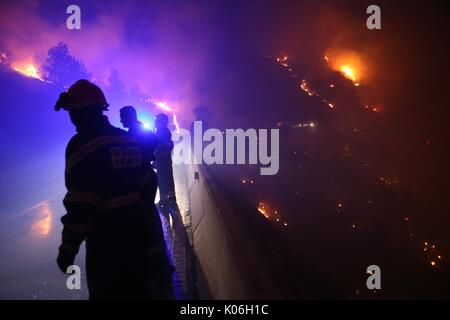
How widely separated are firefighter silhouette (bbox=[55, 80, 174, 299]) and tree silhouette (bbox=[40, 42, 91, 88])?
43.8 meters

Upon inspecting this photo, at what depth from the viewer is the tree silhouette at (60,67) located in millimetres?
41125

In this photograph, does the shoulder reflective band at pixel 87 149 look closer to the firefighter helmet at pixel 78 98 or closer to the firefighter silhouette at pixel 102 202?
the firefighter silhouette at pixel 102 202

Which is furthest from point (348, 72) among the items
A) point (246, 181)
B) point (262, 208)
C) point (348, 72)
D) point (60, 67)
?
point (60, 67)

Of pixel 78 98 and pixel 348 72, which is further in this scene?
pixel 348 72

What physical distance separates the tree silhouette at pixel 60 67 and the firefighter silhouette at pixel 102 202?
43.8 m

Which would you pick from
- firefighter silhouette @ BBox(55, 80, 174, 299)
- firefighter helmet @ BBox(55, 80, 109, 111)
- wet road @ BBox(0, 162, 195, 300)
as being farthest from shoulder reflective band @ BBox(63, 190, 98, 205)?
wet road @ BBox(0, 162, 195, 300)

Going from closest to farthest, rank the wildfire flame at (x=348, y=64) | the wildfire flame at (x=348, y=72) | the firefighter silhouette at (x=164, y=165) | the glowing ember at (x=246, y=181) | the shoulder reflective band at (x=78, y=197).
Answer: the shoulder reflective band at (x=78, y=197)
the firefighter silhouette at (x=164, y=165)
the wildfire flame at (x=348, y=64)
the wildfire flame at (x=348, y=72)
the glowing ember at (x=246, y=181)

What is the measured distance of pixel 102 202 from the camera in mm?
2791

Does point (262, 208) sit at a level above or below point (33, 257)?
below

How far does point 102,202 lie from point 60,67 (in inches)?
1862

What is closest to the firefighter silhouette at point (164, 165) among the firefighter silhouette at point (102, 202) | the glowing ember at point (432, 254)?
the firefighter silhouette at point (102, 202)

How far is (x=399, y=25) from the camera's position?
9.13 m

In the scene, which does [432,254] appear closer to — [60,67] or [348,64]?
[348,64]

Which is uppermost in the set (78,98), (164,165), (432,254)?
(78,98)
